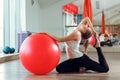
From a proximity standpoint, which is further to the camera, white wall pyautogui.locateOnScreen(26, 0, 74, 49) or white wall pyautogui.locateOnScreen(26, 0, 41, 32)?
white wall pyautogui.locateOnScreen(26, 0, 74, 49)

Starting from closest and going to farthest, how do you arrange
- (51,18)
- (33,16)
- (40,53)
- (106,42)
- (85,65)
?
(40,53) < (85,65) < (33,16) < (51,18) < (106,42)

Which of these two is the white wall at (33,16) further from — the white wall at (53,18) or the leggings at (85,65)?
the leggings at (85,65)

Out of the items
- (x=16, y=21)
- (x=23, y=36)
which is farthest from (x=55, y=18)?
(x=23, y=36)

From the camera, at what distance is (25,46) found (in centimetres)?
337

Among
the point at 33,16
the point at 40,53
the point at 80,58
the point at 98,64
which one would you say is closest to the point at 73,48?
the point at 80,58

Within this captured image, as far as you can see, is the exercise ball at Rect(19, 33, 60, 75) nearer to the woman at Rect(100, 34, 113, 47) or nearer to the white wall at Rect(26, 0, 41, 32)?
the white wall at Rect(26, 0, 41, 32)

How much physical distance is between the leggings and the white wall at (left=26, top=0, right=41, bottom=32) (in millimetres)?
4692

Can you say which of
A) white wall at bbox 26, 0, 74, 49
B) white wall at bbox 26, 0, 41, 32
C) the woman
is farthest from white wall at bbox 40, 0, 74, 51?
the woman

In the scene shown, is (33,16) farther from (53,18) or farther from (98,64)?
(98,64)

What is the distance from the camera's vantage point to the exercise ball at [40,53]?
10.7 feet

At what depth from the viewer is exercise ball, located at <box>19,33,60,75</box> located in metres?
3.27

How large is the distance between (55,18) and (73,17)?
178cm

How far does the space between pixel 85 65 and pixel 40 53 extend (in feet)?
2.66

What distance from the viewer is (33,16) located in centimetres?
908
